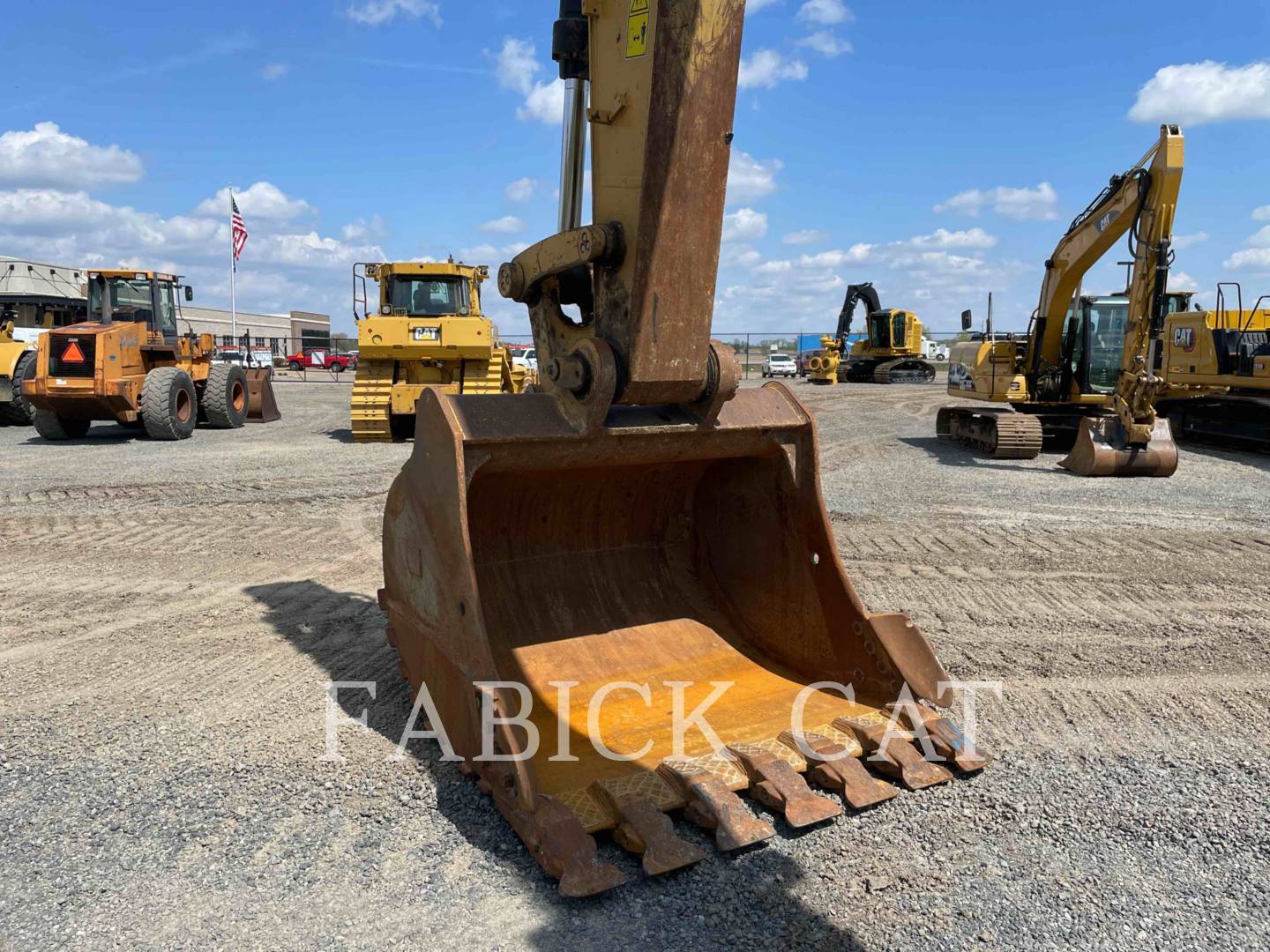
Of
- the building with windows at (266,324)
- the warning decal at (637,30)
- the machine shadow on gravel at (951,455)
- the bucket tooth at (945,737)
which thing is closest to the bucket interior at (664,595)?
the bucket tooth at (945,737)

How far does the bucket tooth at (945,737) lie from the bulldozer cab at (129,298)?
13.9 m

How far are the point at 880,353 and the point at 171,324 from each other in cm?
2304

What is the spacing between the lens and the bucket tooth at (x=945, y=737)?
3.09 m

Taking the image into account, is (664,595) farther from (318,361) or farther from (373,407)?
(318,361)

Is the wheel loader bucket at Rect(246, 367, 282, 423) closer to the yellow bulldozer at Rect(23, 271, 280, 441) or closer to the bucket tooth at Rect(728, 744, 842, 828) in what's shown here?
the yellow bulldozer at Rect(23, 271, 280, 441)

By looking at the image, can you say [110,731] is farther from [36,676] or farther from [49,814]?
[36,676]

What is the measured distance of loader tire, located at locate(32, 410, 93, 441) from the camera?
42.5 feet

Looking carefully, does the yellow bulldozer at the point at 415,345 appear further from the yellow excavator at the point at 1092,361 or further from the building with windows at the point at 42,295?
the yellow excavator at the point at 1092,361

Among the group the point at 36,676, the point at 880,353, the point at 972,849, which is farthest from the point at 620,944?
the point at 880,353

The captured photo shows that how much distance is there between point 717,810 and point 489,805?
2.42 feet

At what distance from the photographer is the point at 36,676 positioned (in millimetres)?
4008

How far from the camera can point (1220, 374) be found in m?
13.6

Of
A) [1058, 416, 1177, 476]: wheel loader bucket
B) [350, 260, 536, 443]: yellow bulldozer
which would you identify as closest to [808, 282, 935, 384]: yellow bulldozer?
[350, 260, 536, 443]: yellow bulldozer

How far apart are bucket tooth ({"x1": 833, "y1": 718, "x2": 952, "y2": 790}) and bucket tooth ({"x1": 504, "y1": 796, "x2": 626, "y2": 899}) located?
106 cm
